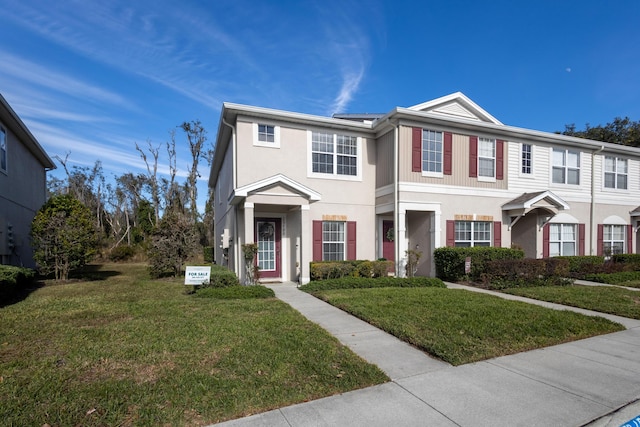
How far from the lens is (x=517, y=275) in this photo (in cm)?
1102

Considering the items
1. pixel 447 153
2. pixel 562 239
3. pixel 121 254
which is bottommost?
pixel 121 254

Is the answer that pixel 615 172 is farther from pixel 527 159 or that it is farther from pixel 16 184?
pixel 16 184

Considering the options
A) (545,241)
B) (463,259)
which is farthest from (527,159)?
(463,259)

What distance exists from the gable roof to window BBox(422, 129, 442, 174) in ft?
4.50

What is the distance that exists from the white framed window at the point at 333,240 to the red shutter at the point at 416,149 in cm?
329

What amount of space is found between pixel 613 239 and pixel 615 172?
3187 mm

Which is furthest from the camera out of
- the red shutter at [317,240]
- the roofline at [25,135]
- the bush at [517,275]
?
the roofline at [25,135]

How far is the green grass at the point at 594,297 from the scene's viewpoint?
24.8 feet

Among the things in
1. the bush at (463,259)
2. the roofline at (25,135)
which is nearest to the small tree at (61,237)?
the roofline at (25,135)

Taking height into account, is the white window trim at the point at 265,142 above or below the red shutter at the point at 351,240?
above

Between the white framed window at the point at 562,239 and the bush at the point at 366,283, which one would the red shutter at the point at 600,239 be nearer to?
the white framed window at the point at 562,239

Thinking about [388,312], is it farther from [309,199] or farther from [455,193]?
[455,193]

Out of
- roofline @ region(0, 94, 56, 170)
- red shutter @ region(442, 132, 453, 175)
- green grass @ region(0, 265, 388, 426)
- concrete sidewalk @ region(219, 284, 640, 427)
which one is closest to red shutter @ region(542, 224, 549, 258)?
red shutter @ region(442, 132, 453, 175)

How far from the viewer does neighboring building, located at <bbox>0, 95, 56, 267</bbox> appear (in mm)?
12781
